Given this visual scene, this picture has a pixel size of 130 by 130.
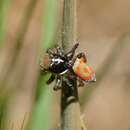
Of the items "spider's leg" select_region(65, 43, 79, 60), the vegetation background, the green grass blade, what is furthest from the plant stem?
the vegetation background

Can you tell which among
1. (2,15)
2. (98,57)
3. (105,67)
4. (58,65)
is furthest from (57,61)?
(98,57)

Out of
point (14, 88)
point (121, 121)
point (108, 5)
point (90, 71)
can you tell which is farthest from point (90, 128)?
point (90, 71)

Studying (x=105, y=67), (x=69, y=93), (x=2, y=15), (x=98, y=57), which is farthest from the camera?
(x=98, y=57)

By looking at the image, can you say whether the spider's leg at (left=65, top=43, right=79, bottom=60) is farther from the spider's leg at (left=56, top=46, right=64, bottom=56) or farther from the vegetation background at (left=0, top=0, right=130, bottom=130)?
the vegetation background at (left=0, top=0, right=130, bottom=130)

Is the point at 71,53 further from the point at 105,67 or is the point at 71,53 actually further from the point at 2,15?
the point at 105,67

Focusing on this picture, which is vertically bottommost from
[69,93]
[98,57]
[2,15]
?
[69,93]

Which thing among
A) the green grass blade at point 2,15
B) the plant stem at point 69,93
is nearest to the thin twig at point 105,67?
the green grass blade at point 2,15

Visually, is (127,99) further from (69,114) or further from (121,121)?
(69,114)

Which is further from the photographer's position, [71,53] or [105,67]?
[105,67]
